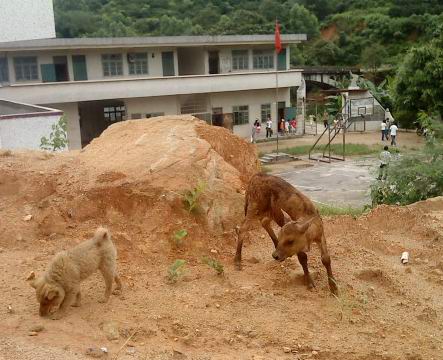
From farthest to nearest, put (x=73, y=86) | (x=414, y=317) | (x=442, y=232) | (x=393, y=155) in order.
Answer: (x=73, y=86) < (x=393, y=155) < (x=442, y=232) < (x=414, y=317)

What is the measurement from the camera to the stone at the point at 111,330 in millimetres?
4998

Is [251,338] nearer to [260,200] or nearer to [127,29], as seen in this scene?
[260,200]

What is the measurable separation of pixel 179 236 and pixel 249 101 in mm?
27581

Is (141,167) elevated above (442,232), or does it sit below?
above

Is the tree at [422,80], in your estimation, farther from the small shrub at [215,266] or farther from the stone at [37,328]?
the stone at [37,328]

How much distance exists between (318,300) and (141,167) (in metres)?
3.37

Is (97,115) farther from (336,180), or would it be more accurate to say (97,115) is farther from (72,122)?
(336,180)

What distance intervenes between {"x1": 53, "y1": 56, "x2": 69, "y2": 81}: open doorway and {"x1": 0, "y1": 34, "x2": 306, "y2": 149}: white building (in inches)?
2.0

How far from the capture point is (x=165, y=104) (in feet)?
102

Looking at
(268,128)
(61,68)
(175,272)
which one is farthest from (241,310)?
(268,128)

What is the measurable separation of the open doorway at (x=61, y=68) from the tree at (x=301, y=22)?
1320 inches

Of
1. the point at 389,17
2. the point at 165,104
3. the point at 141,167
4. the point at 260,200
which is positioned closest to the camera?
the point at 260,200

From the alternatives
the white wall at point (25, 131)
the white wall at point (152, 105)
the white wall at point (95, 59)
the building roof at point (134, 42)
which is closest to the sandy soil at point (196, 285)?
the white wall at point (25, 131)

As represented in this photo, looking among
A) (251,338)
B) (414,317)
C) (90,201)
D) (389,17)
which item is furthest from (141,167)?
(389,17)
